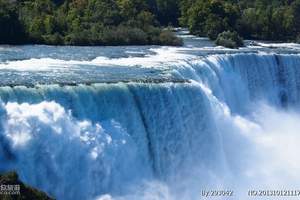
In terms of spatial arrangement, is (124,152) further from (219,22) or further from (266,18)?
(266,18)

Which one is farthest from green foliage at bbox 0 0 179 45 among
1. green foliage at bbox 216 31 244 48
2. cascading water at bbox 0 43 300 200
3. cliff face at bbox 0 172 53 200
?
cliff face at bbox 0 172 53 200

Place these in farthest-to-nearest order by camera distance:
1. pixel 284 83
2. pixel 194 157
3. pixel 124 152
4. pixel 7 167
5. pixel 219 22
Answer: pixel 219 22 < pixel 284 83 < pixel 194 157 < pixel 124 152 < pixel 7 167

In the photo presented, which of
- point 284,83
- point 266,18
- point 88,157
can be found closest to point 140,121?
point 88,157

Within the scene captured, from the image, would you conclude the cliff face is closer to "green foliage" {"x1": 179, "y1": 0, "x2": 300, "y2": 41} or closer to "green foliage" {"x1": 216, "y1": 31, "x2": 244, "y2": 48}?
"green foliage" {"x1": 216, "y1": 31, "x2": 244, "y2": 48}

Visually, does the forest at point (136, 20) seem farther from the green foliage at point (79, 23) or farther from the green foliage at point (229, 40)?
the green foliage at point (229, 40)

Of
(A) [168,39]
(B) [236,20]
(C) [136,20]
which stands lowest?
(A) [168,39]

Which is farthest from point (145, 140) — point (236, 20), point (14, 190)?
point (236, 20)

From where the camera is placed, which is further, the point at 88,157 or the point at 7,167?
the point at 88,157

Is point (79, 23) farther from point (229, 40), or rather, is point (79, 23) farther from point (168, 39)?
point (229, 40)
